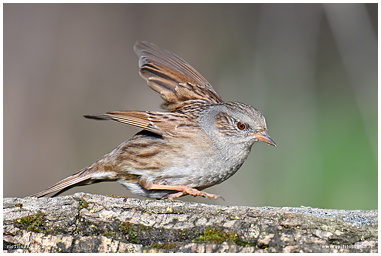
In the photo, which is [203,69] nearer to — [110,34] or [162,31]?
[162,31]

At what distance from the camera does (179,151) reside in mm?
3498

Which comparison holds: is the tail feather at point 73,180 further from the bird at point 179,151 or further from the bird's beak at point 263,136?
the bird's beak at point 263,136

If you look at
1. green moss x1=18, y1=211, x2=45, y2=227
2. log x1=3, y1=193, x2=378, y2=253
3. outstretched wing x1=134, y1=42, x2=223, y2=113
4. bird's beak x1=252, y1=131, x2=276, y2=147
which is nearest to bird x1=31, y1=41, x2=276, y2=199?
bird's beak x1=252, y1=131, x2=276, y2=147

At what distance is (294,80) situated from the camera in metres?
6.82

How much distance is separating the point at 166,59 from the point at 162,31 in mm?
2140

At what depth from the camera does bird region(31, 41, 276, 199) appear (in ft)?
11.4

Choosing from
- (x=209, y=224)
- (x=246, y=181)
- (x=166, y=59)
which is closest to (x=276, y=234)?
(x=209, y=224)

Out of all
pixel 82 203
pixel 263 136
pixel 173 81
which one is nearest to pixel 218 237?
pixel 82 203

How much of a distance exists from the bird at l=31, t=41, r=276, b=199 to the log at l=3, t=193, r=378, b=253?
770mm

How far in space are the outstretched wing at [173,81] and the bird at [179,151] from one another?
0.22 metres

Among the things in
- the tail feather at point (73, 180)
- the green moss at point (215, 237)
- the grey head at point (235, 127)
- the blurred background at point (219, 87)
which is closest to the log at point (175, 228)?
the green moss at point (215, 237)

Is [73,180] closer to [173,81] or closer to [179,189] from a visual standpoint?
[179,189]

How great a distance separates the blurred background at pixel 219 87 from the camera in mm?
5656

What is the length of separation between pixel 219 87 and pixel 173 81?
2.52 meters
